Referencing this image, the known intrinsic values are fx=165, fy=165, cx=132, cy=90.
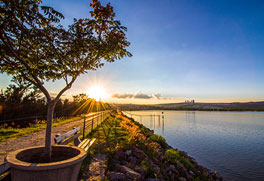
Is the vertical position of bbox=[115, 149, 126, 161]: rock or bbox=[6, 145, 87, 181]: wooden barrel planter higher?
bbox=[6, 145, 87, 181]: wooden barrel planter

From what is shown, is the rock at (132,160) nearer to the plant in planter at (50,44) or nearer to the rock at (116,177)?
the rock at (116,177)

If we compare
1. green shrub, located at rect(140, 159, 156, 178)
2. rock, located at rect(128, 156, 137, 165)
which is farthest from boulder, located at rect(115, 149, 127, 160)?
green shrub, located at rect(140, 159, 156, 178)

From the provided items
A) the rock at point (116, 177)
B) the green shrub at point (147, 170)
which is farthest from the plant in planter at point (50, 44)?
the green shrub at point (147, 170)

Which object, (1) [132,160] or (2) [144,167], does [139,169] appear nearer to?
(2) [144,167]

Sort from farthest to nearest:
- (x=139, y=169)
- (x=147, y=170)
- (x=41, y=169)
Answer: (x=147, y=170)
(x=139, y=169)
(x=41, y=169)

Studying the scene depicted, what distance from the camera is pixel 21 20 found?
3055 millimetres

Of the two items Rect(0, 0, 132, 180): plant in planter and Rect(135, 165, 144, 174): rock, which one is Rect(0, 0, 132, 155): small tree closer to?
Rect(0, 0, 132, 180): plant in planter

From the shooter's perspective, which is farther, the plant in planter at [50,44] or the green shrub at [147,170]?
the green shrub at [147,170]

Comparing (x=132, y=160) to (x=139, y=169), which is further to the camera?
(x=132, y=160)

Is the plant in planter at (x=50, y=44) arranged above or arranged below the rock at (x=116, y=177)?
above

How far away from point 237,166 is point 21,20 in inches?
522

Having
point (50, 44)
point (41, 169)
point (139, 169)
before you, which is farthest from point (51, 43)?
point (139, 169)

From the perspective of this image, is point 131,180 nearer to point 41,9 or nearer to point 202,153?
point 41,9

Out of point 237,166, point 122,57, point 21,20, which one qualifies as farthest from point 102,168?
point 237,166
